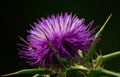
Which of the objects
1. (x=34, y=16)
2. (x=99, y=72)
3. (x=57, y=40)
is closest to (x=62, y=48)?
(x=57, y=40)

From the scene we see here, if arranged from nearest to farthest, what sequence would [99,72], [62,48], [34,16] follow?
[99,72] → [62,48] → [34,16]

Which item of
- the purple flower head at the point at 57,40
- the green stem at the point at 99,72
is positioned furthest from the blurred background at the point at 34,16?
the green stem at the point at 99,72

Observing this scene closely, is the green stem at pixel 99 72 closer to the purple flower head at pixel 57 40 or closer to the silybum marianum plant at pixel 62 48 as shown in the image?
the silybum marianum plant at pixel 62 48

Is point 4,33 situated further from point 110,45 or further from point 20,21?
point 110,45

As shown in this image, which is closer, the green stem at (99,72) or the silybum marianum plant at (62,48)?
the green stem at (99,72)

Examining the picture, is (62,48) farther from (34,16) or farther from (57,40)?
(34,16)

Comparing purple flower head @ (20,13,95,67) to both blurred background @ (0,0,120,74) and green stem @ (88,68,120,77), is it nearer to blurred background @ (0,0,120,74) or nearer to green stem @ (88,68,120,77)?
green stem @ (88,68,120,77)
